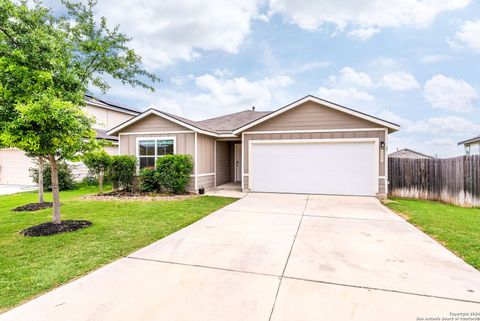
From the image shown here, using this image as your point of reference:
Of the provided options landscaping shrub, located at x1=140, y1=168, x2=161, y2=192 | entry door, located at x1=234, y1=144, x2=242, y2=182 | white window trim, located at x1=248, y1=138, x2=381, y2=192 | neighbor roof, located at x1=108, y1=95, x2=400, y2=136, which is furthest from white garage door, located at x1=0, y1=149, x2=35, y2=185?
white window trim, located at x1=248, y1=138, x2=381, y2=192

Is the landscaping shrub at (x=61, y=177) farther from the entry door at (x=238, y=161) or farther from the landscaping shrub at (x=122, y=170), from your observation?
the entry door at (x=238, y=161)

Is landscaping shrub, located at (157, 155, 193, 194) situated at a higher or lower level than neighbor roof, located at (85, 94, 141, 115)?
lower

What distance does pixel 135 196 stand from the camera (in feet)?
32.3

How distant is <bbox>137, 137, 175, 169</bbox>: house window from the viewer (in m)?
10.9

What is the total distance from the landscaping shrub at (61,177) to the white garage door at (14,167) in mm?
1943

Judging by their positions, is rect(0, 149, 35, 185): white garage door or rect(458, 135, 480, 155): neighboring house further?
rect(458, 135, 480, 155): neighboring house

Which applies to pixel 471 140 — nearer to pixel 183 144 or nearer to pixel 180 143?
pixel 183 144

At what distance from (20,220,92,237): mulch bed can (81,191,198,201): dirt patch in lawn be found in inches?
146

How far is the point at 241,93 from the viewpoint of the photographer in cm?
2036

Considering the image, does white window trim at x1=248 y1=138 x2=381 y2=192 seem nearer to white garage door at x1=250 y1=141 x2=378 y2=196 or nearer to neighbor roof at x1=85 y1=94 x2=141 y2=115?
white garage door at x1=250 y1=141 x2=378 y2=196

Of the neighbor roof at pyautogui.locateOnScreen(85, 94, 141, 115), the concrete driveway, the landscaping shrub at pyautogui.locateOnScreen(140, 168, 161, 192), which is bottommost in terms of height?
the concrete driveway

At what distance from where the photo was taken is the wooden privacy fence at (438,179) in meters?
8.37

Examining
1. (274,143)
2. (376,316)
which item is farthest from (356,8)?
(376,316)

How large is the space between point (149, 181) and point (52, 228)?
541cm
